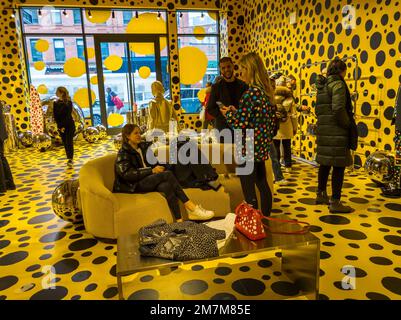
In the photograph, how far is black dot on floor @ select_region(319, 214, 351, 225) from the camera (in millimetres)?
3180

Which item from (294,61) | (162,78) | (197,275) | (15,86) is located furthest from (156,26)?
(197,275)

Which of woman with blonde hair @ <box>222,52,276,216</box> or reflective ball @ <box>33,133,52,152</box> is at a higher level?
woman with blonde hair @ <box>222,52,276,216</box>

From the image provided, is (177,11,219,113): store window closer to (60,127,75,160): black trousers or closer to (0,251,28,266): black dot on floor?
(60,127,75,160): black trousers

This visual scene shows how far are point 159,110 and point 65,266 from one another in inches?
106

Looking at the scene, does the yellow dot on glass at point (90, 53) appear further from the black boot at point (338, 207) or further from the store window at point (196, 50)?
the black boot at point (338, 207)

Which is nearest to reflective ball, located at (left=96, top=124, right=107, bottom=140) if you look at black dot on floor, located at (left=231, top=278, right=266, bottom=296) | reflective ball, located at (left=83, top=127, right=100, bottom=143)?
reflective ball, located at (left=83, top=127, right=100, bottom=143)

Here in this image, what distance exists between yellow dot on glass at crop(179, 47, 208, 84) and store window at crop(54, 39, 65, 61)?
10.4 feet

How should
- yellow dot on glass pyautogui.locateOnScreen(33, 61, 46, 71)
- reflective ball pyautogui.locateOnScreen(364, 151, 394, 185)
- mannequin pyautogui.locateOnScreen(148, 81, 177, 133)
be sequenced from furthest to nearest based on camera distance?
1. yellow dot on glass pyautogui.locateOnScreen(33, 61, 46, 71)
2. mannequin pyautogui.locateOnScreen(148, 81, 177, 133)
3. reflective ball pyautogui.locateOnScreen(364, 151, 394, 185)

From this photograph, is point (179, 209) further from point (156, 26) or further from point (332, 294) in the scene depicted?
point (156, 26)

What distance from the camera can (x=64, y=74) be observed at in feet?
30.1

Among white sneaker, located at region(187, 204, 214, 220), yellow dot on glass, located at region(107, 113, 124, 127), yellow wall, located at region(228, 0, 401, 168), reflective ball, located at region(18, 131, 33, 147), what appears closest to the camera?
white sneaker, located at region(187, 204, 214, 220)

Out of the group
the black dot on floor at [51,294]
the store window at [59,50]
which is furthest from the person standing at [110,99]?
the black dot on floor at [51,294]

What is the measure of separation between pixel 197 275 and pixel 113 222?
0.90m
